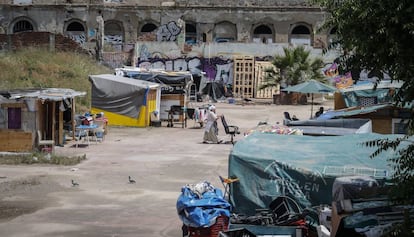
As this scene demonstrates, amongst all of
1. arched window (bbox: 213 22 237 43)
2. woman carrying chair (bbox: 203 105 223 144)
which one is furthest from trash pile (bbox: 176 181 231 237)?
arched window (bbox: 213 22 237 43)

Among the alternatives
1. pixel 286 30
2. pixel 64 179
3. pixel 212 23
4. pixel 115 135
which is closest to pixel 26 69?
pixel 115 135

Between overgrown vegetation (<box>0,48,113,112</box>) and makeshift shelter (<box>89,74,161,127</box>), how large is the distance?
1.33m

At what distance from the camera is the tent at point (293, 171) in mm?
9102

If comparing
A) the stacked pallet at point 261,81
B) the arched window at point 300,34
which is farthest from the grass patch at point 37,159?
the arched window at point 300,34

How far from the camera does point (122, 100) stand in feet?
85.3

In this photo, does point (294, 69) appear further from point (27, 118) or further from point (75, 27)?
point (27, 118)

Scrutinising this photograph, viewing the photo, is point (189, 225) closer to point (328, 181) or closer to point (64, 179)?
point (328, 181)

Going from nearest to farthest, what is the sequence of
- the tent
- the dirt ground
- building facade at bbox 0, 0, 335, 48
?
the tent → the dirt ground → building facade at bbox 0, 0, 335, 48

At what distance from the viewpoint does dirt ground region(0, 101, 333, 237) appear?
33.6 feet

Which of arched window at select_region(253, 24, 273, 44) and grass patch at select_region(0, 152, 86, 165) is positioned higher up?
arched window at select_region(253, 24, 273, 44)

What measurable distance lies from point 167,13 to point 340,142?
39.6 meters

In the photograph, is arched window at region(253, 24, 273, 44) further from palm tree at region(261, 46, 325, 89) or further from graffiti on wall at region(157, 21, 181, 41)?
palm tree at region(261, 46, 325, 89)

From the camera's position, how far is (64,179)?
46.6 ft

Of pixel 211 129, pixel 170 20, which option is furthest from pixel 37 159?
pixel 170 20
